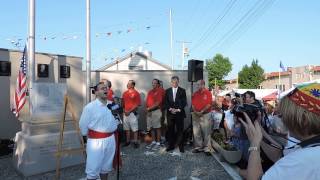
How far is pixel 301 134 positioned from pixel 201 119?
804cm

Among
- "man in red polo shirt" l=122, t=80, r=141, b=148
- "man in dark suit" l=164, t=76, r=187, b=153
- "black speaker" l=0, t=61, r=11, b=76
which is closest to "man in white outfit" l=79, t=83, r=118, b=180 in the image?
"man in dark suit" l=164, t=76, r=187, b=153

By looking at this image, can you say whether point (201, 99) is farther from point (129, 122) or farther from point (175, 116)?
point (129, 122)

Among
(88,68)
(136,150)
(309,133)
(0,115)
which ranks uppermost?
(88,68)

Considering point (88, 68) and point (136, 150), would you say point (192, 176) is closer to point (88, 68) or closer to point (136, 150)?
point (136, 150)

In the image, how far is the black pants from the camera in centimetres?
1005

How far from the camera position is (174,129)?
1016 centimetres

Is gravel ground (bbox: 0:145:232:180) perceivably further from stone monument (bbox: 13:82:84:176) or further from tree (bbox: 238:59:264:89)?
tree (bbox: 238:59:264:89)

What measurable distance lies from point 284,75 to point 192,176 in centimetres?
6709

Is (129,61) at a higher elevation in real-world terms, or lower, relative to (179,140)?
higher

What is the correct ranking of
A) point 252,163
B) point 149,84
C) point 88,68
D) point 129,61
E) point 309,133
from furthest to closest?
1. point 129,61
2. point 149,84
3. point 88,68
4. point 252,163
5. point 309,133

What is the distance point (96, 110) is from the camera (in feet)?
18.0

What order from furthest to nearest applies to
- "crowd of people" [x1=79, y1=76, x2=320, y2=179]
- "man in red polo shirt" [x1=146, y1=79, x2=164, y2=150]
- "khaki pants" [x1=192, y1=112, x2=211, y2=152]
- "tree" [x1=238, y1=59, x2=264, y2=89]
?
"tree" [x1=238, y1=59, x2=264, y2=89] < "man in red polo shirt" [x1=146, y1=79, x2=164, y2=150] < "khaki pants" [x1=192, y1=112, x2=211, y2=152] < "crowd of people" [x1=79, y1=76, x2=320, y2=179]

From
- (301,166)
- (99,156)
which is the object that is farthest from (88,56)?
(301,166)

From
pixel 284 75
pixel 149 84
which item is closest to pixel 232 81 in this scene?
pixel 284 75
